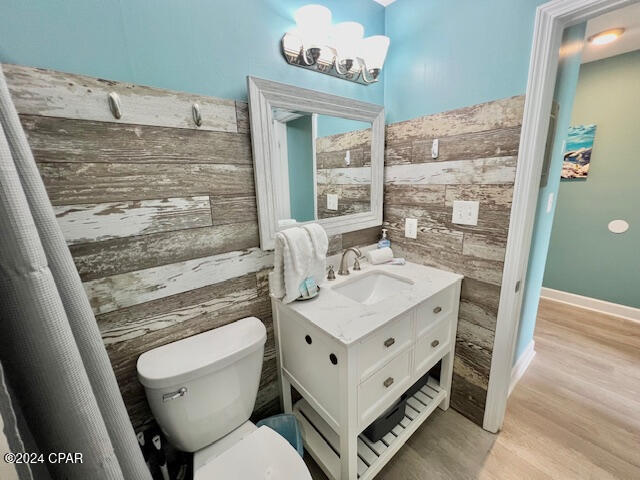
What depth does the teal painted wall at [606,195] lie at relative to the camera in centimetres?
227

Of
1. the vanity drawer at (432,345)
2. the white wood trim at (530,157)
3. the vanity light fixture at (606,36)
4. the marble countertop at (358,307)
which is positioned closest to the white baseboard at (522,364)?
the white wood trim at (530,157)

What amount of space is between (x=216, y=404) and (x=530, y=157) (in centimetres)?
168

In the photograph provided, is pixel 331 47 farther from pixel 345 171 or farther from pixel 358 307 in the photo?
pixel 358 307

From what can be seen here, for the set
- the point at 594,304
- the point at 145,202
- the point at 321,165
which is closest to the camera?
the point at 145,202

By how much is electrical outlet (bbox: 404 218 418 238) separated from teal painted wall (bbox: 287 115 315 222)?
0.64 meters

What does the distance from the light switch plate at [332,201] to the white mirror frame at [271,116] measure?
7 cm

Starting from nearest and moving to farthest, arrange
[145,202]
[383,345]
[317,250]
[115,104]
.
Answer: [115,104] < [145,202] < [383,345] < [317,250]

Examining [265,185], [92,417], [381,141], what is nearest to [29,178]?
[92,417]

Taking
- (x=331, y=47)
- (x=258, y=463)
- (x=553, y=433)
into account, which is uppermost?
(x=331, y=47)

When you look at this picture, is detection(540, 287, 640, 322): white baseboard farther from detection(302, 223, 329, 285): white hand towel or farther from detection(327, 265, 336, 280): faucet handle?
detection(302, 223, 329, 285): white hand towel

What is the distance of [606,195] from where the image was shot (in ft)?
8.01

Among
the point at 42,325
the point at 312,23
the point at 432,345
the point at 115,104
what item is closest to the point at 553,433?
the point at 432,345

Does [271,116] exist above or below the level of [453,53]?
below

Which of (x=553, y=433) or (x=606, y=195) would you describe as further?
(x=606, y=195)
